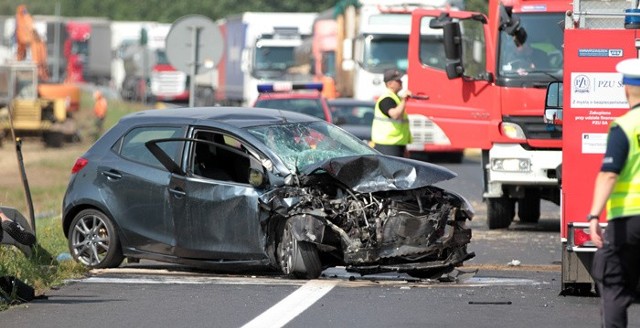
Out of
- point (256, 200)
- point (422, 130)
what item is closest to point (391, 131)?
point (256, 200)

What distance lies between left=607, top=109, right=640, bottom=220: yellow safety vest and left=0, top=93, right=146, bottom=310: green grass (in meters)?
4.87

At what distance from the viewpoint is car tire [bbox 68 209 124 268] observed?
13.4 meters

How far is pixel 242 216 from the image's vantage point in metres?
12.6

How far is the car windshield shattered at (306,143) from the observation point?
12789 millimetres

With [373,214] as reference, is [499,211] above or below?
below

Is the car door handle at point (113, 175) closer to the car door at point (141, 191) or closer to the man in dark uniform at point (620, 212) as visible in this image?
the car door at point (141, 191)

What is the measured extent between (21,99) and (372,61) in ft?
47.5

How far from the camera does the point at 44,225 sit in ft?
60.2

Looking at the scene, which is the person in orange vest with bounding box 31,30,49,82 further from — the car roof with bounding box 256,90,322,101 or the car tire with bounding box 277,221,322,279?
the car tire with bounding box 277,221,322,279

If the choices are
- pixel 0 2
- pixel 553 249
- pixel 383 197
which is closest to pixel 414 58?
pixel 553 249

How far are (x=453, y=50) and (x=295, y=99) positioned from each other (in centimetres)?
732

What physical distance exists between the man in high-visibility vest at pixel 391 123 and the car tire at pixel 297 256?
17.0 ft

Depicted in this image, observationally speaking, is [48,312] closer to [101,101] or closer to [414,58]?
[414,58]

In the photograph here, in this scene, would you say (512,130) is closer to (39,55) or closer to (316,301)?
(316,301)
